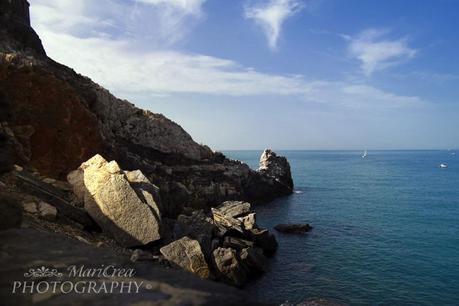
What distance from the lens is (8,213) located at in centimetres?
1023

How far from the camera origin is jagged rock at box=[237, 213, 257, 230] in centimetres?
5112

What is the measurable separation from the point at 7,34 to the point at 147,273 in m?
56.1

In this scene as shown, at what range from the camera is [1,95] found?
15289 mm

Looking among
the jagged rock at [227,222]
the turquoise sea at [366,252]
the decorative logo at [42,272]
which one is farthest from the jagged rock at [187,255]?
the decorative logo at [42,272]

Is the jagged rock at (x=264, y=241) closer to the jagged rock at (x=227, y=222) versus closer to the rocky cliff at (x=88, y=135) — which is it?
the jagged rock at (x=227, y=222)

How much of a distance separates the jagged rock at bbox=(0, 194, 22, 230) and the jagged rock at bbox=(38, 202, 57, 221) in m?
10.5

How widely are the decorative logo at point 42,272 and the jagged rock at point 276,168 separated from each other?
9847 centimetres

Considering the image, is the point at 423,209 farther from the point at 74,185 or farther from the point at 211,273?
the point at 74,185

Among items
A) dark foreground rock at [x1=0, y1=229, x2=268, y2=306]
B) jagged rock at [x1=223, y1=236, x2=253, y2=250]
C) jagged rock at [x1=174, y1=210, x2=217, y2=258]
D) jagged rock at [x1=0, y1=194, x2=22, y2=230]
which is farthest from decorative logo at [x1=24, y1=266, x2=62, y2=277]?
jagged rock at [x1=223, y1=236, x2=253, y2=250]

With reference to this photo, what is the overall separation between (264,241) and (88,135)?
81.2 ft

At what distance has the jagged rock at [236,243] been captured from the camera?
138ft

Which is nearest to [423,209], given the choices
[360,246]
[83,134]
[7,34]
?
[360,246]

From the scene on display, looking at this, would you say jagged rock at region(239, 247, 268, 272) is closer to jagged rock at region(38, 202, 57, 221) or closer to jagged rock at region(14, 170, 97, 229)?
jagged rock at region(14, 170, 97, 229)

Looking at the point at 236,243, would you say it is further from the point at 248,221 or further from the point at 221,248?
the point at 248,221
